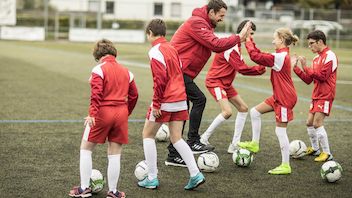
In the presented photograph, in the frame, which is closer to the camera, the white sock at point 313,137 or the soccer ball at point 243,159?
the soccer ball at point 243,159

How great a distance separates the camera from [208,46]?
8242mm

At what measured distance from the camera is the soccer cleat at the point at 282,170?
8273 mm

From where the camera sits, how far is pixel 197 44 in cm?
861

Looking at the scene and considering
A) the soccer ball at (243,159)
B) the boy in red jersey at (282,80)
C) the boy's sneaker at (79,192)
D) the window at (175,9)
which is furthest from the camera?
the window at (175,9)

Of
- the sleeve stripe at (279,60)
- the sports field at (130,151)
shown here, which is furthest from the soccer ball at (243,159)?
the sleeve stripe at (279,60)

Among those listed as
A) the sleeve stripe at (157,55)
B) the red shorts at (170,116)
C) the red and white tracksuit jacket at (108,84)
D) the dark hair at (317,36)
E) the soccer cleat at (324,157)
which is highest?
the dark hair at (317,36)

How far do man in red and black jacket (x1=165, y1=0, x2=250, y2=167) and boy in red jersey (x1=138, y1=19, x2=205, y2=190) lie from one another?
3.06 ft

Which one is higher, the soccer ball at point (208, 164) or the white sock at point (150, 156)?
the white sock at point (150, 156)

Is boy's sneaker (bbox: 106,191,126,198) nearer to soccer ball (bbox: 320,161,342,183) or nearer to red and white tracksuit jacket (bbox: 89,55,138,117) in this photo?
red and white tracksuit jacket (bbox: 89,55,138,117)

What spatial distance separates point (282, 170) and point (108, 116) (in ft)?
8.72

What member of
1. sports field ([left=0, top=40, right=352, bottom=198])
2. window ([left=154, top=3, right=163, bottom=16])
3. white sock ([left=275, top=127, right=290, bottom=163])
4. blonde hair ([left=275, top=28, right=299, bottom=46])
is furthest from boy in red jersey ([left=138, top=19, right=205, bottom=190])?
window ([left=154, top=3, right=163, bottom=16])

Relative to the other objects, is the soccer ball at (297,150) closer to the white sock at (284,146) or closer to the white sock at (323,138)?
the white sock at (323,138)

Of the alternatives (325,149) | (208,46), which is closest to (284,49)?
(208,46)

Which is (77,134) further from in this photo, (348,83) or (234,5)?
(234,5)
